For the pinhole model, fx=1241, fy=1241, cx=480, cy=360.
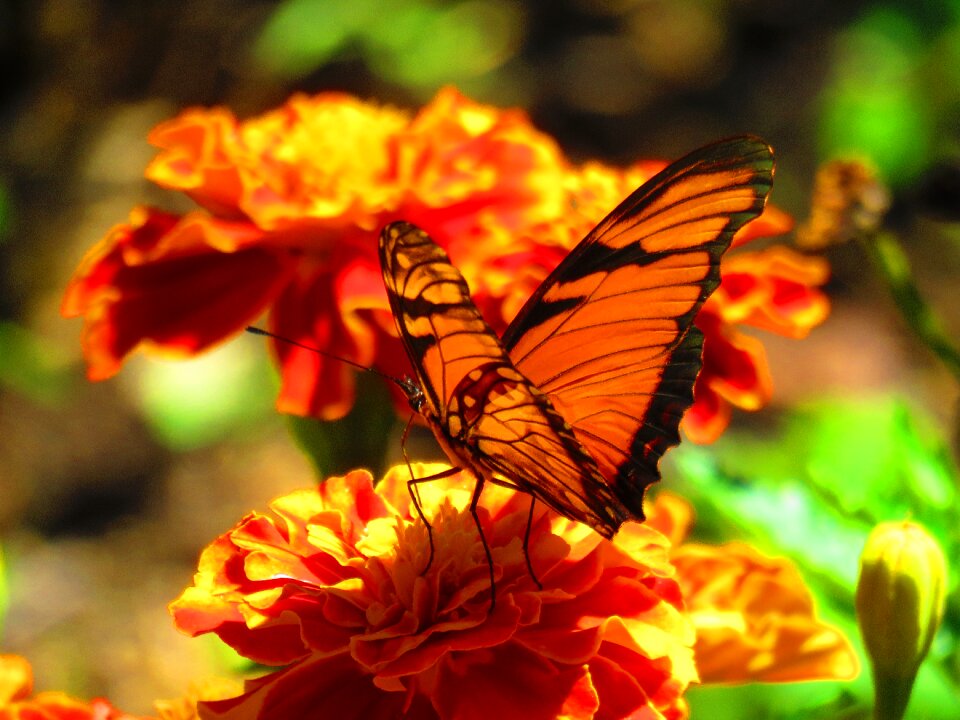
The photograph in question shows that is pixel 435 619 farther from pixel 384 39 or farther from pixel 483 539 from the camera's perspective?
pixel 384 39

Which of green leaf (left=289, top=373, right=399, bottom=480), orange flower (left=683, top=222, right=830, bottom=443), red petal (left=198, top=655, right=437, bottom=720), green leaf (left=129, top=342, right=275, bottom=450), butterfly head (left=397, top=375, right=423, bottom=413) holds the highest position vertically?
green leaf (left=129, top=342, right=275, bottom=450)

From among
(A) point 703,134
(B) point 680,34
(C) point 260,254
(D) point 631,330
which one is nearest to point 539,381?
(D) point 631,330

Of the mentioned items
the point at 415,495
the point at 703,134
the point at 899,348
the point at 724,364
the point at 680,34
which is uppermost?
the point at 680,34

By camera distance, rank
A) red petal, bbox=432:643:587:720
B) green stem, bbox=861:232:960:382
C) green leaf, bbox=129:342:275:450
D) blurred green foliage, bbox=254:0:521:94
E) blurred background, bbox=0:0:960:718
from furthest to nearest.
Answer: blurred green foliage, bbox=254:0:521:94 < green leaf, bbox=129:342:275:450 < blurred background, bbox=0:0:960:718 < green stem, bbox=861:232:960:382 < red petal, bbox=432:643:587:720

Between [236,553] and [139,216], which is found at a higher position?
[139,216]

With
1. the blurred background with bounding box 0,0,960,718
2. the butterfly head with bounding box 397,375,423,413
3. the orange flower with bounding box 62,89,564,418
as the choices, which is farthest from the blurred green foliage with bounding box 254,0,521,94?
the butterfly head with bounding box 397,375,423,413

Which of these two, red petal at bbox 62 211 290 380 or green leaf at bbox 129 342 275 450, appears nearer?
red petal at bbox 62 211 290 380

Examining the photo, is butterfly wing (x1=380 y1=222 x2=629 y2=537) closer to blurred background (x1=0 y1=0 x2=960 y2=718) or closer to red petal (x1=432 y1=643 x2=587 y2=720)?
red petal (x1=432 y1=643 x2=587 y2=720)

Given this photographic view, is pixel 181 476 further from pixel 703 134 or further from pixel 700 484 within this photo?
pixel 700 484
